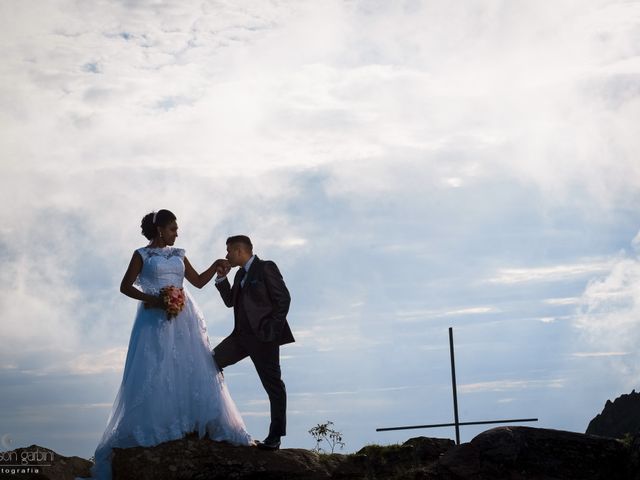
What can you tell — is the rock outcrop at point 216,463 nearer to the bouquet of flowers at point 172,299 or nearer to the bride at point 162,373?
the bride at point 162,373

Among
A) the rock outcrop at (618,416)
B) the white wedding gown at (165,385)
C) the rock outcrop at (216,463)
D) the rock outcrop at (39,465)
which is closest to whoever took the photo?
the rock outcrop at (216,463)

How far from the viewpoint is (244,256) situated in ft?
42.5

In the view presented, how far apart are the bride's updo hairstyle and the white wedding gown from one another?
26cm

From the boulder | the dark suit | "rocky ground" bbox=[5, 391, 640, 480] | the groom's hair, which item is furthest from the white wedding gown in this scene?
the boulder

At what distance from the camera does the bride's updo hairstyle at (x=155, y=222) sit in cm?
1254

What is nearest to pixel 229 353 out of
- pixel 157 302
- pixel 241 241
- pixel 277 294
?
pixel 277 294

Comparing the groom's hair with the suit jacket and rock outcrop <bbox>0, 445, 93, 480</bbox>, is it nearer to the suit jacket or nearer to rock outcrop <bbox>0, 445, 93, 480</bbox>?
the suit jacket

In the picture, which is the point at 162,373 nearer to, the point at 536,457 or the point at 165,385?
the point at 165,385

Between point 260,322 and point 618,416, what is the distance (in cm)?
2028

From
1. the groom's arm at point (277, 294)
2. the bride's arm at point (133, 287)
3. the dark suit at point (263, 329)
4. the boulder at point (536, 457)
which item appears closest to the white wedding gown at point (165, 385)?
the bride's arm at point (133, 287)

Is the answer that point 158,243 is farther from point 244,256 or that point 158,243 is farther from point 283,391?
point 283,391

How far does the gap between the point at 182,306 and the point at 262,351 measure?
1483 mm

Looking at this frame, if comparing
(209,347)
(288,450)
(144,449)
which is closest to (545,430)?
(288,450)

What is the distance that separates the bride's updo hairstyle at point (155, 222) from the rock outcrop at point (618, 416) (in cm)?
2065
